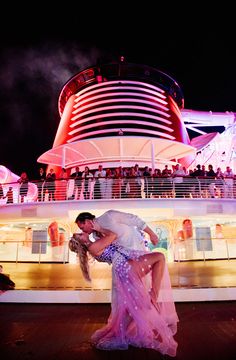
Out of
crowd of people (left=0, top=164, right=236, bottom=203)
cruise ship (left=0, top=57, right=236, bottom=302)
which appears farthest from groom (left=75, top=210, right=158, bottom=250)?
crowd of people (left=0, top=164, right=236, bottom=203)

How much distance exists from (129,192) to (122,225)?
319 inches

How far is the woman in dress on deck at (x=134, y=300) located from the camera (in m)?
2.94

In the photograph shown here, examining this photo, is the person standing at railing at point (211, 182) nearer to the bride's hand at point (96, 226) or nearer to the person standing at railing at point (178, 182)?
the person standing at railing at point (178, 182)

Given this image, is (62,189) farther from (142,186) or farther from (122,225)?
(122,225)

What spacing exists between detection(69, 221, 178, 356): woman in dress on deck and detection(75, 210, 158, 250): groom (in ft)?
0.25

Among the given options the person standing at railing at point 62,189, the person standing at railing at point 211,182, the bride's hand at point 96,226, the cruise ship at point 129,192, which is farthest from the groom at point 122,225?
the person standing at railing at point 62,189

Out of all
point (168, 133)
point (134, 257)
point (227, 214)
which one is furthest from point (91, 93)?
point (134, 257)

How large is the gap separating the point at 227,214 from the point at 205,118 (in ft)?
44.9

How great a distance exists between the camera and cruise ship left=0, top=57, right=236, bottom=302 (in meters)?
7.89

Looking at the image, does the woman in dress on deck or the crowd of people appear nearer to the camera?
the woman in dress on deck

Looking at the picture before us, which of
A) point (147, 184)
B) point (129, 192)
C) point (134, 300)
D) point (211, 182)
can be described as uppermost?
point (211, 182)

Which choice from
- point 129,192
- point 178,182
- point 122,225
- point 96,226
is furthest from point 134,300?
point 178,182

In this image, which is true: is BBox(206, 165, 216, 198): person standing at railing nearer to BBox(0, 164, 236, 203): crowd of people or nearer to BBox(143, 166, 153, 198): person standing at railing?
BBox(0, 164, 236, 203): crowd of people

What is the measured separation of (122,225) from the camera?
308 centimetres
